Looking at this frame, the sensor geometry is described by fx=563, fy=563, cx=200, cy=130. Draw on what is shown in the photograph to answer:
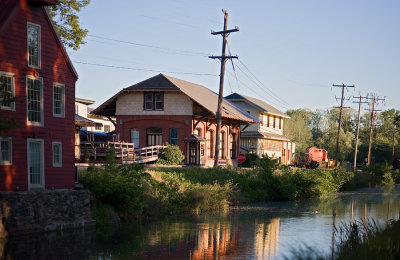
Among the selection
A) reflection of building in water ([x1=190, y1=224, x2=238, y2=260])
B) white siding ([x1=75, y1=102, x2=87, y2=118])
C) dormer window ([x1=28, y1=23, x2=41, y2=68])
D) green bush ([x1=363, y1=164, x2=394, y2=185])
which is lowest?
green bush ([x1=363, y1=164, x2=394, y2=185])

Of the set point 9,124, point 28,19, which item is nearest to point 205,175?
point 28,19

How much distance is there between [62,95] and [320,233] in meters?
13.3

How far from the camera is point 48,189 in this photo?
2516 centimetres

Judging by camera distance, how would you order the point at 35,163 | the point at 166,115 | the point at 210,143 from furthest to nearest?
the point at 210,143 < the point at 166,115 < the point at 35,163

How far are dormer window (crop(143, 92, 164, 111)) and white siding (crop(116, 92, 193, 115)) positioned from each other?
1.09 feet

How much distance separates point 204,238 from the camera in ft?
75.7

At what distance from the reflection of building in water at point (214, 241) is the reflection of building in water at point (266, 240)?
930 millimetres

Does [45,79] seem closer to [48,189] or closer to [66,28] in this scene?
[48,189]

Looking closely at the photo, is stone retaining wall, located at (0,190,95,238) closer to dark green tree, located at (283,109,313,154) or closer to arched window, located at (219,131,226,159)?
arched window, located at (219,131,226,159)

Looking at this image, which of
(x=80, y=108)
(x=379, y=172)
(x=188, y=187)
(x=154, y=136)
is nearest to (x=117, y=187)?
(x=188, y=187)

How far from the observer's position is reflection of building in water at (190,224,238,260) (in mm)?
20016

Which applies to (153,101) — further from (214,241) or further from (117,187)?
(214,241)

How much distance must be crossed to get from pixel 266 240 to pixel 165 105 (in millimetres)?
27941

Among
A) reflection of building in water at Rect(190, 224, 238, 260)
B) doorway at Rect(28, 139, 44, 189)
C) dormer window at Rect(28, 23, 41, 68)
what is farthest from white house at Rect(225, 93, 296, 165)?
dormer window at Rect(28, 23, 41, 68)
